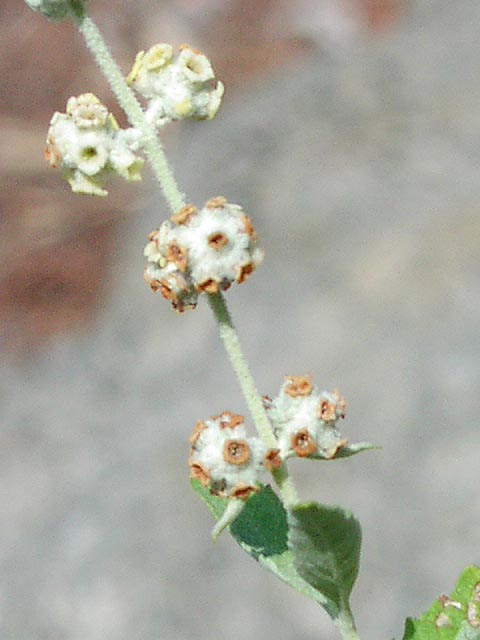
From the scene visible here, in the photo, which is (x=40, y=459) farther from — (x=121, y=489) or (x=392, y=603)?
(x=392, y=603)

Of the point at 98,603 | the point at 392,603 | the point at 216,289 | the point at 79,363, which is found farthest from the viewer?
the point at 79,363

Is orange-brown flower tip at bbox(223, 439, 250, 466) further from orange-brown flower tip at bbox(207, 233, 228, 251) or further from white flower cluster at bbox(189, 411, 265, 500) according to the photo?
orange-brown flower tip at bbox(207, 233, 228, 251)

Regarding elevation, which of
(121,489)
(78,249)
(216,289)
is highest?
(78,249)

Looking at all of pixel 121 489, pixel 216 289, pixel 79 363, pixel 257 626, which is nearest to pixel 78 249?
pixel 79 363

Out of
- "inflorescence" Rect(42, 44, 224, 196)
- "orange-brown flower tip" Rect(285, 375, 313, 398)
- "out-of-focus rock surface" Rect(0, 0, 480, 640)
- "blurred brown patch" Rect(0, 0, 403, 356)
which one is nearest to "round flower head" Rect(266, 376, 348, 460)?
"orange-brown flower tip" Rect(285, 375, 313, 398)

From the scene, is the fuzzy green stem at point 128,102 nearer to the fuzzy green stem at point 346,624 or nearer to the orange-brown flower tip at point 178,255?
the orange-brown flower tip at point 178,255

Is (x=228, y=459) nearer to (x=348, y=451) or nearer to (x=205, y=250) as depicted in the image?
(x=348, y=451)

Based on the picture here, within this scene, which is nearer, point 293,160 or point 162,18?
point 293,160

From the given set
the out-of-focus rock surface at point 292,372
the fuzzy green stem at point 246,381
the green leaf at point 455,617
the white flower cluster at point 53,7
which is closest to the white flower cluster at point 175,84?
the white flower cluster at point 53,7
